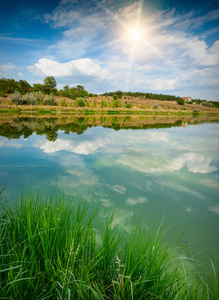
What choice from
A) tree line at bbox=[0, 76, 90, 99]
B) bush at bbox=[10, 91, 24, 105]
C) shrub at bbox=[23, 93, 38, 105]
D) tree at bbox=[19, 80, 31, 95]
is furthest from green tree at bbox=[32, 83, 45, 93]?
bush at bbox=[10, 91, 24, 105]

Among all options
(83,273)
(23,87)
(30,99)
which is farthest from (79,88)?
(83,273)

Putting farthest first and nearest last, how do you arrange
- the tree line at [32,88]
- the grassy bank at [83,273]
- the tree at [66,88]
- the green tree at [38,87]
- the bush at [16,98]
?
the tree at [66,88] → the green tree at [38,87] → the tree line at [32,88] → the bush at [16,98] → the grassy bank at [83,273]

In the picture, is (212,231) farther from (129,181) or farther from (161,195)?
(129,181)

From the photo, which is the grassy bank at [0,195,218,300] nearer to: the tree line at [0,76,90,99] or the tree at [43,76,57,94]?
the tree line at [0,76,90,99]

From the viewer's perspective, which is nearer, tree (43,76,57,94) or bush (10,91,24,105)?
bush (10,91,24,105)

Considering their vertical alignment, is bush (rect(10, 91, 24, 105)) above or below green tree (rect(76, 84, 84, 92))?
below

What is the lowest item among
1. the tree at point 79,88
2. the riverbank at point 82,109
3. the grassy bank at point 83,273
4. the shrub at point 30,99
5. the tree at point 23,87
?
the grassy bank at point 83,273

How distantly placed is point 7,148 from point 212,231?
26.2ft

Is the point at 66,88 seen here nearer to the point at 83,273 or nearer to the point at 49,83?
the point at 49,83

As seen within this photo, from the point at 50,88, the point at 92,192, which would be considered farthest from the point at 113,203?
the point at 50,88

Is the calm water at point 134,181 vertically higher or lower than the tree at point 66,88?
lower

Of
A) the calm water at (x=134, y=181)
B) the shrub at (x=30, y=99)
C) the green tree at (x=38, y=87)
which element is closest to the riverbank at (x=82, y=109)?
the shrub at (x=30, y=99)

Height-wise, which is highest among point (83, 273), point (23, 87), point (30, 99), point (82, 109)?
point (23, 87)

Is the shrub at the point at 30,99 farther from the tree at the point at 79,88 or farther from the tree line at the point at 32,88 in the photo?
the tree at the point at 79,88
